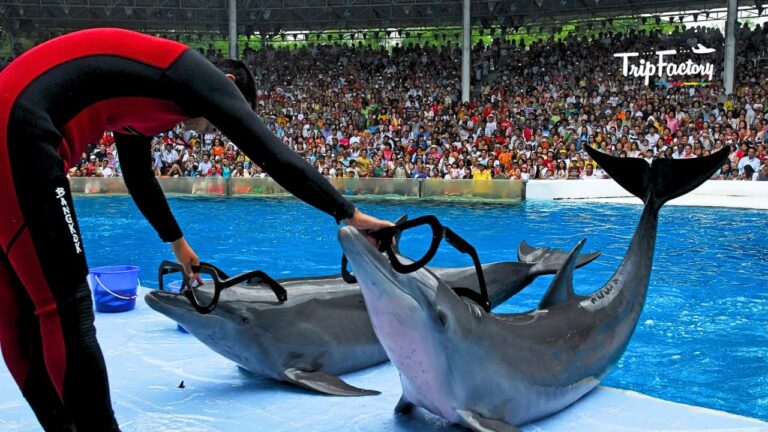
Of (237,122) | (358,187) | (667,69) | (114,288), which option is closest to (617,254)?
(114,288)

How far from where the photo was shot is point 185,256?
255 cm

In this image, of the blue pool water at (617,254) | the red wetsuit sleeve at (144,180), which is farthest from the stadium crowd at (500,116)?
the red wetsuit sleeve at (144,180)

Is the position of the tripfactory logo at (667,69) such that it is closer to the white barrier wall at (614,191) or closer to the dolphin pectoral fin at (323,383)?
the white barrier wall at (614,191)

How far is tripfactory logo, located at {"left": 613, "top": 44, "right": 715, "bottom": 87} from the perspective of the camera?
17.5 metres

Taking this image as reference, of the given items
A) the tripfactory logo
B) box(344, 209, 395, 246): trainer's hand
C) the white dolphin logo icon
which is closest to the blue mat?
box(344, 209, 395, 246): trainer's hand

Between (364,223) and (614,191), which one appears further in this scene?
(614,191)

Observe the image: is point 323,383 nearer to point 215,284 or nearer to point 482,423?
point 215,284

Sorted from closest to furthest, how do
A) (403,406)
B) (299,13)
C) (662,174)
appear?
(403,406)
(662,174)
(299,13)

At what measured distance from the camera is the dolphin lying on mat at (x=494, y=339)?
2.03 metres

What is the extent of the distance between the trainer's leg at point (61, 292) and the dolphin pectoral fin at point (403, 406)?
0.95 meters

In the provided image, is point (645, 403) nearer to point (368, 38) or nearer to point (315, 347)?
point (315, 347)

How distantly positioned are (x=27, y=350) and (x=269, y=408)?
908 mm

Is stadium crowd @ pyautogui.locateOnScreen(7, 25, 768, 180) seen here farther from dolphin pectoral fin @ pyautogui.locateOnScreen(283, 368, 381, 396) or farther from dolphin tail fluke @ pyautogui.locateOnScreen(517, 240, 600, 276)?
dolphin pectoral fin @ pyautogui.locateOnScreen(283, 368, 381, 396)

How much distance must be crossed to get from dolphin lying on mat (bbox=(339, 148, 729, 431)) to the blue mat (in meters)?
0.10
